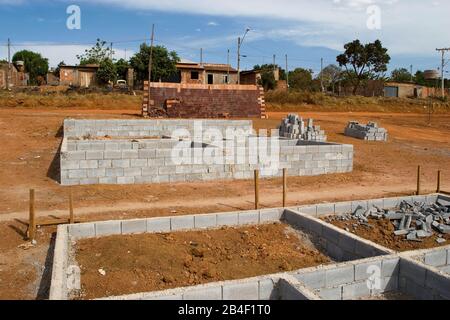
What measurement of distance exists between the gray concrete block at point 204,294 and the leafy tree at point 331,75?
48.9 m

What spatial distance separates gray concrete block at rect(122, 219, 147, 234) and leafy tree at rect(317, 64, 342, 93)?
154 feet

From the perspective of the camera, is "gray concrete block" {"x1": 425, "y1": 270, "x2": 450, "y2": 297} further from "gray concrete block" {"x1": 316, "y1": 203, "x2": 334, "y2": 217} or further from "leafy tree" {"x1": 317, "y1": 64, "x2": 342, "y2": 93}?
"leafy tree" {"x1": 317, "y1": 64, "x2": 342, "y2": 93}

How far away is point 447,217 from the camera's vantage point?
21.9 ft

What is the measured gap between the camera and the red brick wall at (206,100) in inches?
824

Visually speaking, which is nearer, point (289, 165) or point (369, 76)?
point (289, 165)

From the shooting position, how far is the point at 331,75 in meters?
57.2

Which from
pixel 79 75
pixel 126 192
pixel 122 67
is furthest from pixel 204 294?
pixel 79 75

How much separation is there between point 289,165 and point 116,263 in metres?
6.23

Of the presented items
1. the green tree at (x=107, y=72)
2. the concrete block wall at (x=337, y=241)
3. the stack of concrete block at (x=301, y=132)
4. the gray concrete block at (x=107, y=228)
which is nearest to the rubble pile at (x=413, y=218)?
the concrete block wall at (x=337, y=241)

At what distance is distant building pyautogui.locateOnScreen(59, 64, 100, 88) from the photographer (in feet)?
138

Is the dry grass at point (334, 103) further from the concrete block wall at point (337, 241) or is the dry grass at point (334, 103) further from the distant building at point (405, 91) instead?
the concrete block wall at point (337, 241)

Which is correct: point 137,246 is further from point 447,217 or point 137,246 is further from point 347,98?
point 347,98

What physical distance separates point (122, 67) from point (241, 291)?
39529mm
